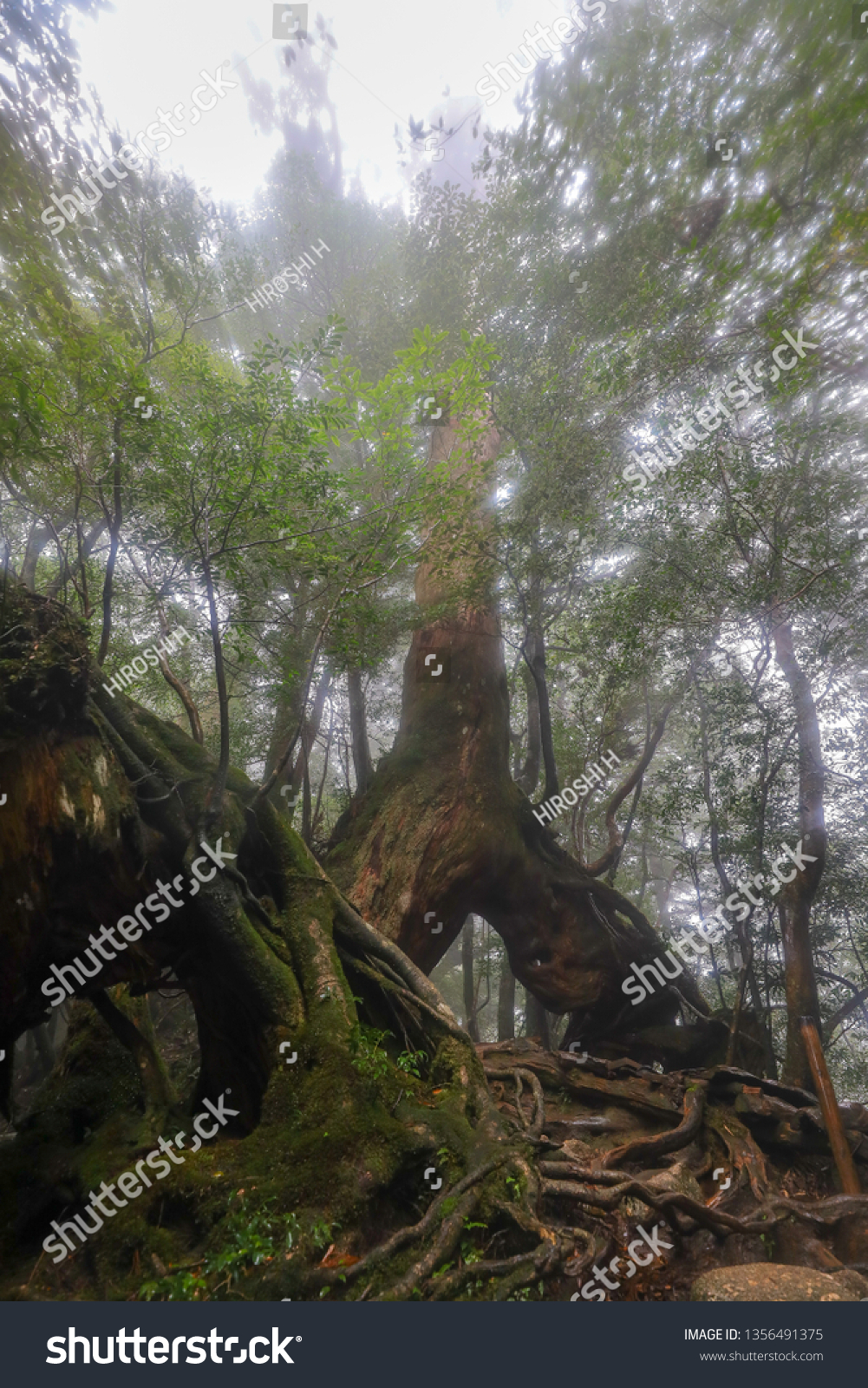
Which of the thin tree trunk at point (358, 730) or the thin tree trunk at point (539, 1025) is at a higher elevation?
the thin tree trunk at point (358, 730)

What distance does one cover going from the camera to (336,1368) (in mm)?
2445

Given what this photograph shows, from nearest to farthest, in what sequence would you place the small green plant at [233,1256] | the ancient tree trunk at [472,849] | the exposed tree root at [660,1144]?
the small green plant at [233,1256]
the exposed tree root at [660,1144]
the ancient tree trunk at [472,849]

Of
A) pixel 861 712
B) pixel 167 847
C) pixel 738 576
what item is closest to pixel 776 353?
pixel 738 576

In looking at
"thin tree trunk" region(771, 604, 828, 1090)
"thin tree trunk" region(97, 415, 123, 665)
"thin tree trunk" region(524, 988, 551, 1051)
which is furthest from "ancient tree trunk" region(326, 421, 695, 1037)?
"thin tree trunk" region(97, 415, 123, 665)

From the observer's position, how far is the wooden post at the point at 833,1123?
445 centimetres

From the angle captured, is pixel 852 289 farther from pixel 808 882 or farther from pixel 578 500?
pixel 808 882

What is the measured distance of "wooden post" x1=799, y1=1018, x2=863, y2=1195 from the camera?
4.45 metres

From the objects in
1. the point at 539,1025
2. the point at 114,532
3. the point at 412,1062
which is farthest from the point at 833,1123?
the point at 114,532

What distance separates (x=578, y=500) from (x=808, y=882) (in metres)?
5.65

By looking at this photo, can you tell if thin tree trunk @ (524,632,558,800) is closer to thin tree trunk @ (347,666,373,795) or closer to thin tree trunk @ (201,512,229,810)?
thin tree trunk @ (347,666,373,795)

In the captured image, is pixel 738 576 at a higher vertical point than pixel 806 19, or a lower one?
lower

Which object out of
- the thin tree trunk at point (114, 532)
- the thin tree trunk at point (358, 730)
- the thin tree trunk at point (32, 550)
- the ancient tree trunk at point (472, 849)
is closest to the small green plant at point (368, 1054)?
the ancient tree trunk at point (472, 849)

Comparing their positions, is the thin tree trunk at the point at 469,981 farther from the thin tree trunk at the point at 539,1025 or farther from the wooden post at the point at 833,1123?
the wooden post at the point at 833,1123

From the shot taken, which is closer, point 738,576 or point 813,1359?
point 813,1359
